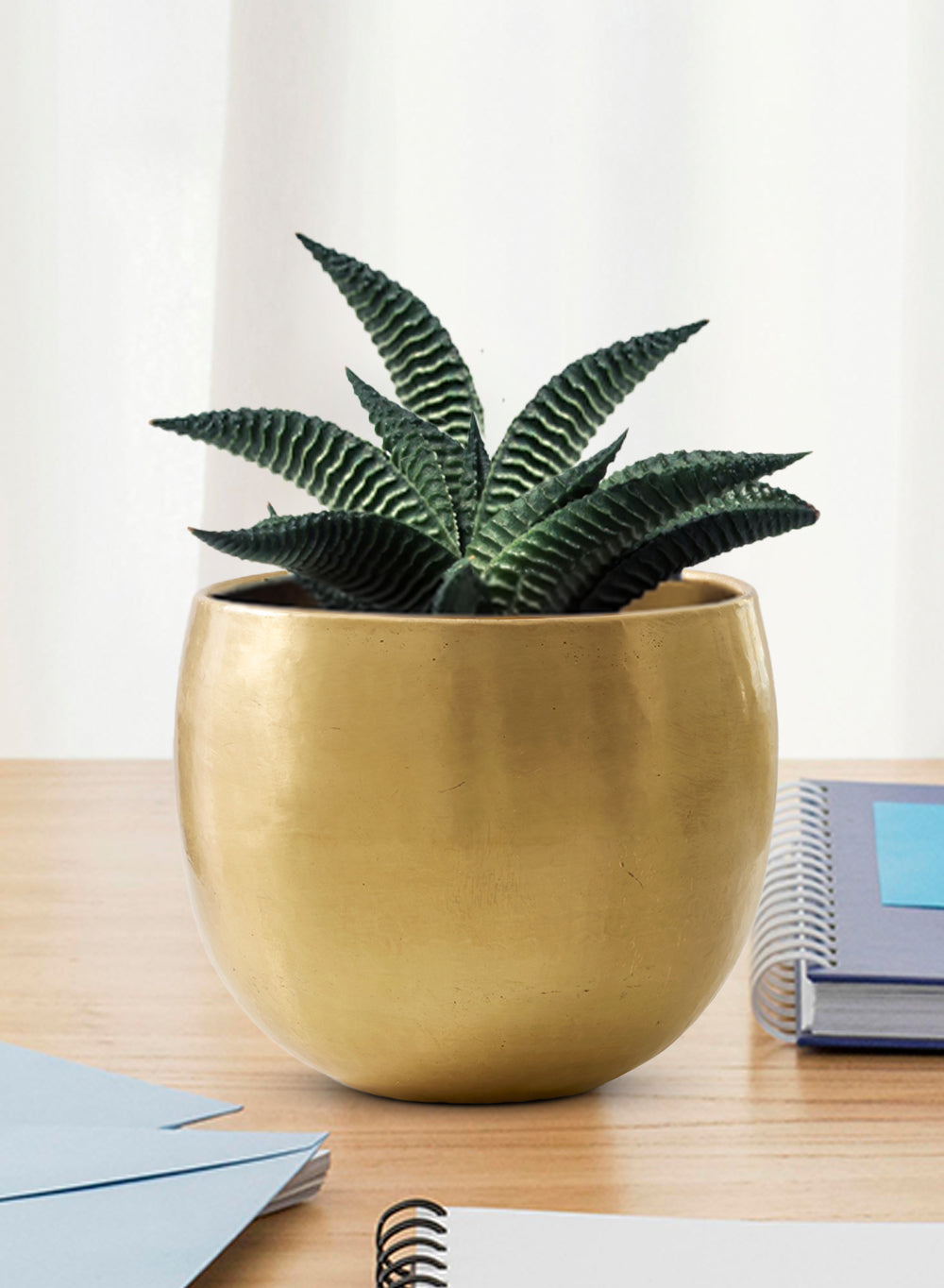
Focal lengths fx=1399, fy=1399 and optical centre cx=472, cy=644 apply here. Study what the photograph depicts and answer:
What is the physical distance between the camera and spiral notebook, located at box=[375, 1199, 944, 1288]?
336 mm

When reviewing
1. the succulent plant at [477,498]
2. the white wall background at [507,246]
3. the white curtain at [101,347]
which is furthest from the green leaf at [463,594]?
the white curtain at [101,347]

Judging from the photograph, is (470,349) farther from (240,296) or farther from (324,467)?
(324,467)

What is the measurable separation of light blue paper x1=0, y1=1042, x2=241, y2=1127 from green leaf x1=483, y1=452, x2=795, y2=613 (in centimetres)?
19

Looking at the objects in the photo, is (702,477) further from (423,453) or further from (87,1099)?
(87,1099)

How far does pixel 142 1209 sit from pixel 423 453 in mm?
243

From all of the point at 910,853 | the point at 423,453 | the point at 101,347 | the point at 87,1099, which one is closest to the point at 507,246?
the point at 101,347

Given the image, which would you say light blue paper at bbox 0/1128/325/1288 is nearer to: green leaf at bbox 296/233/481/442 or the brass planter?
the brass planter

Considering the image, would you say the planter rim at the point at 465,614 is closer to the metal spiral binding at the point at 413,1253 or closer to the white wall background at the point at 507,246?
the metal spiral binding at the point at 413,1253

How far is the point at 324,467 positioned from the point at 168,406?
1.35 m

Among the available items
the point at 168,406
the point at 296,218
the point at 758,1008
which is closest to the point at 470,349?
the point at 296,218

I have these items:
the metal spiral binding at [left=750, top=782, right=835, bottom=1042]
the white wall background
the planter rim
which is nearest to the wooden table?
the metal spiral binding at [left=750, top=782, right=835, bottom=1042]

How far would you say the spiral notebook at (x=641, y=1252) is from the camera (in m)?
0.34

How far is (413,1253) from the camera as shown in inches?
14.3

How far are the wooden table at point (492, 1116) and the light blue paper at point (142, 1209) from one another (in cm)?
2
